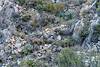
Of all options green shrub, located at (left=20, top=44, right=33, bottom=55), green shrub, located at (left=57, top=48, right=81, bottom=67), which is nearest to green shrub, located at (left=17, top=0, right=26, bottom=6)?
green shrub, located at (left=20, top=44, right=33, bottom=55)

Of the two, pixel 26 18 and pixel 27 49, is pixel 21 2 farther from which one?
pixel 27 49

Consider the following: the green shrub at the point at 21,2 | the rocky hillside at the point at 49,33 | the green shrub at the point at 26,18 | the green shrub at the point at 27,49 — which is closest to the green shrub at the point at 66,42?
the rocky hillside at the point at 49,33

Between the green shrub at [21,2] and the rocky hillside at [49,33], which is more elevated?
the green shrub at [21,2]

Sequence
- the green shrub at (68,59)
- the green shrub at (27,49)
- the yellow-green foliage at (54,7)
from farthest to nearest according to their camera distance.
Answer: the yellow-green foliage at (54,7) → the green shrub at (27,49) → the green shrub at (68,59)

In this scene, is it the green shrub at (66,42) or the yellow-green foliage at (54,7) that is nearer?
the green shrub at (66,42)

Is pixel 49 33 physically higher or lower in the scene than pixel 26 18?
lower

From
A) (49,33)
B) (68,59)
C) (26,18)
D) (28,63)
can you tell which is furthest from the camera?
(26,18)

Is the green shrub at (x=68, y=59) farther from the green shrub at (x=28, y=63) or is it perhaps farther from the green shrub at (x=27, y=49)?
the green shrub at (x=27, y=49)

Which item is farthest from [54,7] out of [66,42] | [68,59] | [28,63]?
[68,59]
